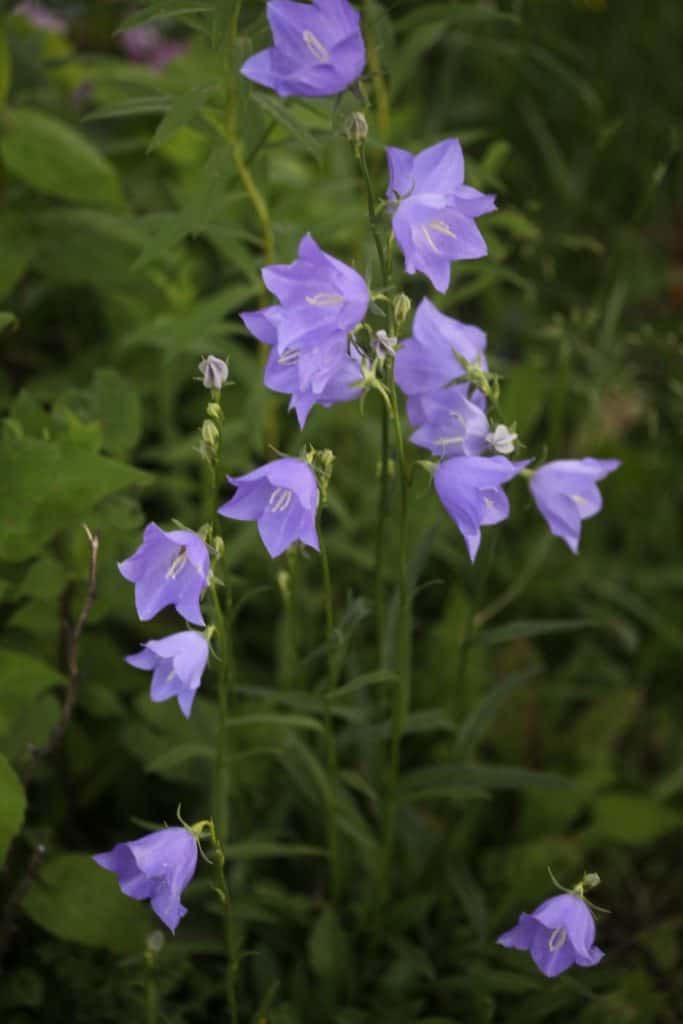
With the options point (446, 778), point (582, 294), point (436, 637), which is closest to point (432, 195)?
point (446, 778)

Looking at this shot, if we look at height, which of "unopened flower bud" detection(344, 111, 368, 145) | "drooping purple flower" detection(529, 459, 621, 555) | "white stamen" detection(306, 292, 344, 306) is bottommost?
"drooping purple flower" detection(529, 459, 621, 555)

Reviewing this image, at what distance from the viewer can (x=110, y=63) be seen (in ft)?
9.24

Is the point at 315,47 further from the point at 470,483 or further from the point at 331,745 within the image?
the point at 331,745

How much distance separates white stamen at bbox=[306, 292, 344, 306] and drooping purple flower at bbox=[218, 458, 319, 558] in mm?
207

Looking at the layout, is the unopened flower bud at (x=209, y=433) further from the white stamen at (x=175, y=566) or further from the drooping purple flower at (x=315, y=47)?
the drooping purple flower at (x=315, y=47)

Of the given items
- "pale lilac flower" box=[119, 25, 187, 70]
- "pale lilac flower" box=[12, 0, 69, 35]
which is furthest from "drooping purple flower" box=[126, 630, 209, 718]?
"pale lilac flower" box=[119, 25, 187, 70]

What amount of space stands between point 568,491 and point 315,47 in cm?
81

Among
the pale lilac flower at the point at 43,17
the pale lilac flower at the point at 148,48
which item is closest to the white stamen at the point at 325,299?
the pale lilac flower at the point at 43,17

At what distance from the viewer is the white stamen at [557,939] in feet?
5.48

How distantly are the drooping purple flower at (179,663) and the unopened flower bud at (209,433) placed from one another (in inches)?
10.2

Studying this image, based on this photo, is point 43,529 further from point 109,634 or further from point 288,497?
point 109,634

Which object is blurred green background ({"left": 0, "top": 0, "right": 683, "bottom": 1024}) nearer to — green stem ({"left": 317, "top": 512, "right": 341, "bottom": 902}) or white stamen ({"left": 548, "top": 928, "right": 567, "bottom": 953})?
green stem ({"left": 317, "top": 512, "right": 341, "bottom": 902})

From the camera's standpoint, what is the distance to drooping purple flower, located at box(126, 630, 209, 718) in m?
1.51

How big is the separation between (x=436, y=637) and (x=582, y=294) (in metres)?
1.48
